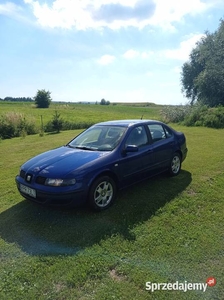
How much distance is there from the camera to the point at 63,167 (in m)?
3.80

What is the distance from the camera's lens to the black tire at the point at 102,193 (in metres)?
3.81

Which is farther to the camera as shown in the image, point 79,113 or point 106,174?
point 79,113

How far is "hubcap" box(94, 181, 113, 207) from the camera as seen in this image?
3922mm

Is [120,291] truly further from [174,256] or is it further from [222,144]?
[222,144]

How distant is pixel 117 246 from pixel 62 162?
1.60m

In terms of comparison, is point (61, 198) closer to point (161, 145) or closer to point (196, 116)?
point (161, 145)

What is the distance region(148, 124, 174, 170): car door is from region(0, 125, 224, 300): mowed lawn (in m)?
0.58

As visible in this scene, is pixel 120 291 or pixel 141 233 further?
pixel 141 233

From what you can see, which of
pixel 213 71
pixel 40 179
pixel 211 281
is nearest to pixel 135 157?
pixel 40 179

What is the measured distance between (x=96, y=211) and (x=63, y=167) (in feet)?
2.94

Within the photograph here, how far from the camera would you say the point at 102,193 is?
400cm

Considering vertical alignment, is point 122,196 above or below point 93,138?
below

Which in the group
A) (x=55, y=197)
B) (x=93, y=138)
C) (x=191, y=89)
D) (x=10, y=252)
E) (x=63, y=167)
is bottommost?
(x=10, y=252)

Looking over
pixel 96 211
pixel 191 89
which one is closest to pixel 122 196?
pixel 96 211
